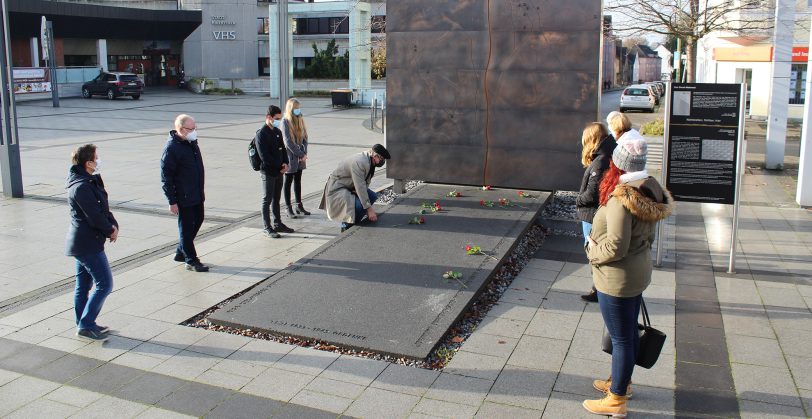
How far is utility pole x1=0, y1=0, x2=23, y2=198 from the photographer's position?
1252cm

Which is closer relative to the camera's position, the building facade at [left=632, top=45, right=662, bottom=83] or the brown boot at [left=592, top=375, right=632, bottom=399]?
the brown boot at [left=592, top=375, right=632, bottom=399]

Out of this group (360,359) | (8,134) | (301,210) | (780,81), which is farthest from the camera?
(780,81)

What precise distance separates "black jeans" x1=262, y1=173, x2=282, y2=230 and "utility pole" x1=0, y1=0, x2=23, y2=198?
18.3ft

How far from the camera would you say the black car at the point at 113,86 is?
40.0 m

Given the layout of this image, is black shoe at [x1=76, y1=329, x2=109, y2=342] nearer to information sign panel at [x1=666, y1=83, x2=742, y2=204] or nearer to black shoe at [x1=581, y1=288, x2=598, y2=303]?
black shoe at [x1=581, y1=288, x2=598, y2=303]

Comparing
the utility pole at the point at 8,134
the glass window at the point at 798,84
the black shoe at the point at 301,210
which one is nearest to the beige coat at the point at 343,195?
the black shoe at the point at 301,210

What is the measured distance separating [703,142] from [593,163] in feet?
6.67

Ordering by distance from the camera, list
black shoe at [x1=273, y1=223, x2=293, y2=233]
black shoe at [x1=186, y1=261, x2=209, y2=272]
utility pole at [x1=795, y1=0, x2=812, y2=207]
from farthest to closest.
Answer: utility pole at [x1=795, y1=0, x2=812, y2=207], black shoe at [x1=273, y1=223, x2=293, y2=233], black shoe at [x1=186, y1=261, x2=209, y2=272]

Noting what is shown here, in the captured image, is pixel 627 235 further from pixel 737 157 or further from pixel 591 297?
pixel 737 157

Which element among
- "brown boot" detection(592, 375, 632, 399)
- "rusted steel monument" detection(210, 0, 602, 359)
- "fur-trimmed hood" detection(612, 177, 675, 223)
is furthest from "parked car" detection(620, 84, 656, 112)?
"fur-trimmed hood" detection(612, 177, 675, 223)

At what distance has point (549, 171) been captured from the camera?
11.2 meters

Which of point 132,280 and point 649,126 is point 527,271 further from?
point 649,126

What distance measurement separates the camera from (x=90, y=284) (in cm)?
650

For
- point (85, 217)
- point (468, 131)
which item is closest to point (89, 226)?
point (85, 217)
